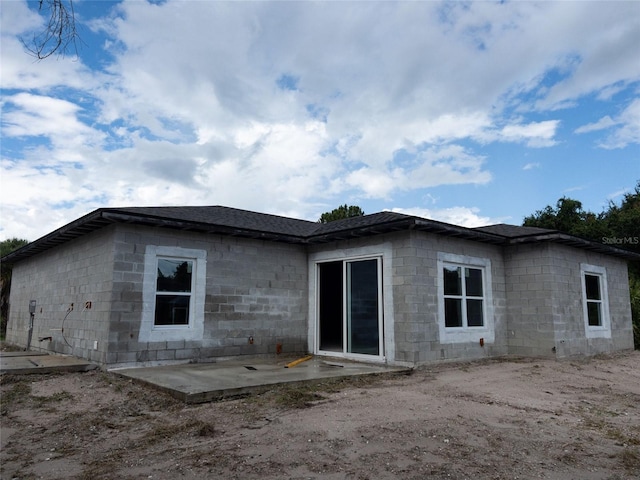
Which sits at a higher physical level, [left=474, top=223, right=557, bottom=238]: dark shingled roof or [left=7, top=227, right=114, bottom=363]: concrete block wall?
[left=474, top=223, right=557, bottom=238]: dark shingled roof

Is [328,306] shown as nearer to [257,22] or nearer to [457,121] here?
[457,121]

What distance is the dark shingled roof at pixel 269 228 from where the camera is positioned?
8.42 m

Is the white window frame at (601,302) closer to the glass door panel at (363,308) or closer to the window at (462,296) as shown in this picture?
the window at (462,296)

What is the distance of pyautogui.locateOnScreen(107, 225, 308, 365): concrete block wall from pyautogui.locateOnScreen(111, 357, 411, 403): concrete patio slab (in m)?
0.42

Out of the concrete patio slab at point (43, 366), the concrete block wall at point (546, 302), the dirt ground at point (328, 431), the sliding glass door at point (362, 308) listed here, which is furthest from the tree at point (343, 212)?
the dirt ground at point (328, 431)

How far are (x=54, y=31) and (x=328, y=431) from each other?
418 centimetres

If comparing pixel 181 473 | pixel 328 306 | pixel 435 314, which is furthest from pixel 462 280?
pixel 181 473

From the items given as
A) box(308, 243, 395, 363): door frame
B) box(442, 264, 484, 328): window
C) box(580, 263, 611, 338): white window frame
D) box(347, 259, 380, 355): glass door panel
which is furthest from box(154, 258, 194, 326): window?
box(580, 263, 611, 338): white window frame

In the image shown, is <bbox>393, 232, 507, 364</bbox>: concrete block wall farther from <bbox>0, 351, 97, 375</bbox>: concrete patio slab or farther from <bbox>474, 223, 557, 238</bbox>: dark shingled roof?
<bbox>0, 351, 97, 375</bbox>: concrete patio slab

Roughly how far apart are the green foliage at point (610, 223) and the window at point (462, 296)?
7.68 metres

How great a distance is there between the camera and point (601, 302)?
12352 millimetres

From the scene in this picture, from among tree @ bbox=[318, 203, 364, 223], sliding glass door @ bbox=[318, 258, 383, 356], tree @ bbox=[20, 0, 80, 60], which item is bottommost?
sliding glass door @ bbox=[318, 258, 383, 356]

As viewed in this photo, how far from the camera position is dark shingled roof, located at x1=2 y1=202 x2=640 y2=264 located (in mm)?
8422

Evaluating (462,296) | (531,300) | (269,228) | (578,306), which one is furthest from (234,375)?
(578,306)
